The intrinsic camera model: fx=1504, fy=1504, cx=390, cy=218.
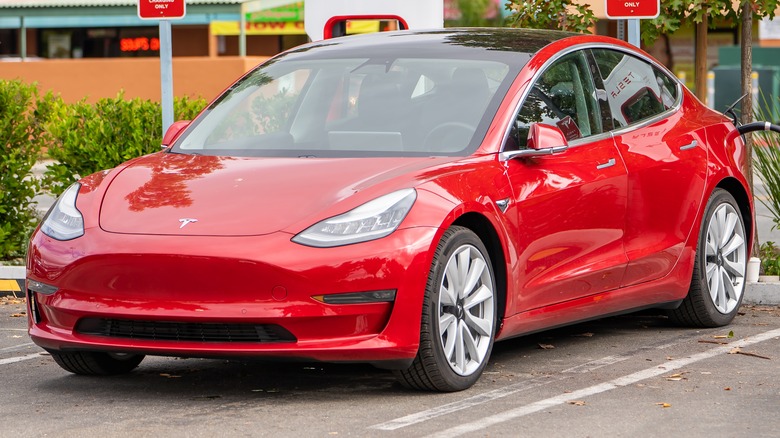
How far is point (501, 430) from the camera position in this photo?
5.48 meters

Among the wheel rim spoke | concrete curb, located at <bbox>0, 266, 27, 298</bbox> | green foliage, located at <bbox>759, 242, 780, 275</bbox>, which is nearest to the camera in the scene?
the wheel rim spoke

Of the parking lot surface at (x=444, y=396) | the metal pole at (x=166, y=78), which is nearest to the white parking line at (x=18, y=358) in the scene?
the parking lot surface at (x=444, y=396)

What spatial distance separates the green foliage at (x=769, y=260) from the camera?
9891mm

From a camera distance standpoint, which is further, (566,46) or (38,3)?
(38,3)

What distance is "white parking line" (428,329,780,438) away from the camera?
18.2 feet

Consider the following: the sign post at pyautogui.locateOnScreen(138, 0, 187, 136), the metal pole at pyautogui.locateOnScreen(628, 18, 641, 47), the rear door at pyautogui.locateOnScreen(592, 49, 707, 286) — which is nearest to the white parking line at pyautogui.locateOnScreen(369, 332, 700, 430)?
the rear door at pyautogui.locateOnScreen(592, 49, 707, 286)

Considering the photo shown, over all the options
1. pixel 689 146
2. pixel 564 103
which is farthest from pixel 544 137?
pixel 689 146

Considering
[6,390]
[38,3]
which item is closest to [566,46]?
[6,390]

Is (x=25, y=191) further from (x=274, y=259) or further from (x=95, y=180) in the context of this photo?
(x=274, y=259)

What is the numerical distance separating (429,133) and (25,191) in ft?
16.2

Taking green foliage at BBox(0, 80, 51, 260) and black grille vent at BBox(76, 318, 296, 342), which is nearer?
black grille vent at BBox(76, 318, 296, 342)

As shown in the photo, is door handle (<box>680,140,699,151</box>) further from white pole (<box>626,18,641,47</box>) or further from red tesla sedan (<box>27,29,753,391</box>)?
white pole (<box>626,18,641,47</box>)

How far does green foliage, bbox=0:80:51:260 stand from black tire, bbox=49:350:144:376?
164 inches

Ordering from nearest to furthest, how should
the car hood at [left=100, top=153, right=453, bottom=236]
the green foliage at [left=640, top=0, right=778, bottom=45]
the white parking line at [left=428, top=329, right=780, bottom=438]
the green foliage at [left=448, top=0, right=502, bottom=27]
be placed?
1. the white parking line at [left=428, top=329, right=780, bottom=438]
2. the car hood at [left=100, top=153, right=453, bottom=236]
3. the green foliage at [left=640, top=0, right=778, bottom=45]
4. the green foliage at [left=448, top=0, right=502, bottom=27]
